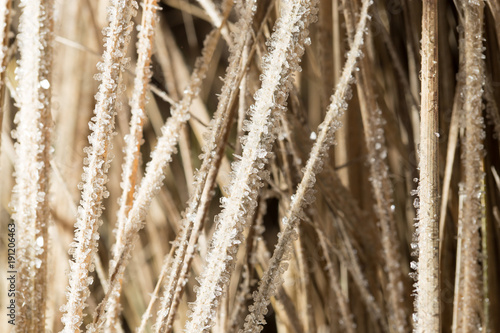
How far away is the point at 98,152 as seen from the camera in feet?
0.97

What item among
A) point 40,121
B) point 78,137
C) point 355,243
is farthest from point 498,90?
point 78,137

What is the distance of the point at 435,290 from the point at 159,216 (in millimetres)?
366

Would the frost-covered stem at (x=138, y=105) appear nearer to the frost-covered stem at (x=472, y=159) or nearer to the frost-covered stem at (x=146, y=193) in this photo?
the frost-covered stem at (x=146, y=193)

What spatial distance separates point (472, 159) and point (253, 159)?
160 mm

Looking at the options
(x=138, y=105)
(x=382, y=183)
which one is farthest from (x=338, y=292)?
(x=138, y=105)

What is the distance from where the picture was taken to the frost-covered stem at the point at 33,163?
315 mm

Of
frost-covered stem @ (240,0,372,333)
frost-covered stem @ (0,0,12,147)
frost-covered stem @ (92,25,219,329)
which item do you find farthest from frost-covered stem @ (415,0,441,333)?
frost-covered stem @ (0,0,12,147)

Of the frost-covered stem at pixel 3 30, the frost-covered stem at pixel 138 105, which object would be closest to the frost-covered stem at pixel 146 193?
the frost-covered stem at pixel 138 105

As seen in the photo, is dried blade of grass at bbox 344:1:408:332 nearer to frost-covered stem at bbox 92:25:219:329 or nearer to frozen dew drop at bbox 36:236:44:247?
frost-covered stem at bbox 92:25:219:329

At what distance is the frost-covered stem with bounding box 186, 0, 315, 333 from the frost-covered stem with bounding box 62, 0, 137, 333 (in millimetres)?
73

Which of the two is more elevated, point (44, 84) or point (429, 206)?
point (44, 84)

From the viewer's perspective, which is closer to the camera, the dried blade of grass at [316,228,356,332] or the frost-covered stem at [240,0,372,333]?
the frost-covered stem at [240,0,372,333]

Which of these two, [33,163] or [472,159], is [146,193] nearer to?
[33,163]

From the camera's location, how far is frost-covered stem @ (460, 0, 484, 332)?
314 mm
